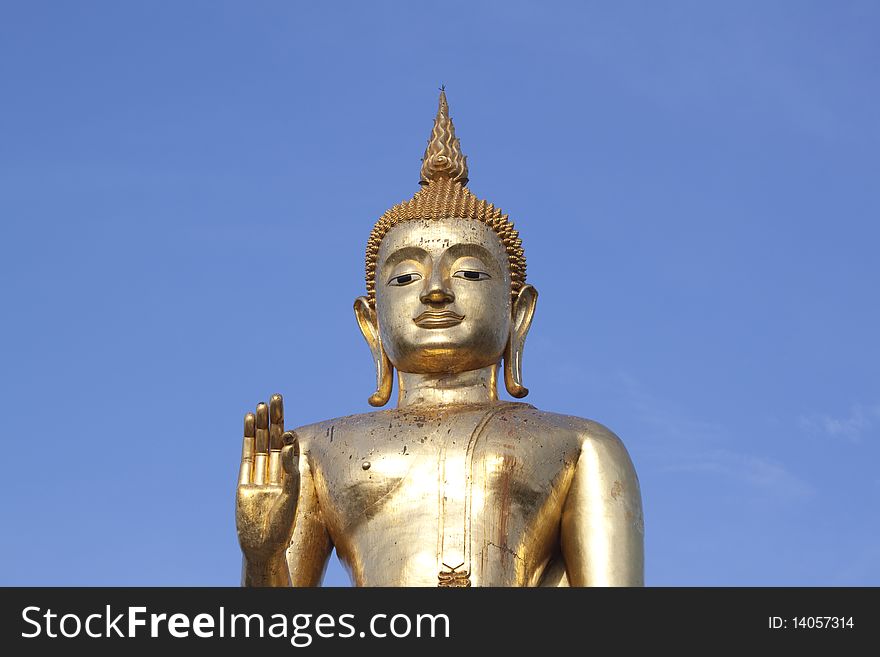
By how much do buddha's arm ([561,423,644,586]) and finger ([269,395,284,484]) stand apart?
211 centimetres

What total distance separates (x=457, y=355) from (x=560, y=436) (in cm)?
93

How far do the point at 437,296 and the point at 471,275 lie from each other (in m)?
0.34

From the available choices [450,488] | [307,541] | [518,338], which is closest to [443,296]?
[518,338]

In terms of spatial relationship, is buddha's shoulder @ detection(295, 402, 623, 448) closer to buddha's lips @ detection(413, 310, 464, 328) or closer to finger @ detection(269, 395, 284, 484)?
buddha's lips @ detection(413, 310, 464, 328)

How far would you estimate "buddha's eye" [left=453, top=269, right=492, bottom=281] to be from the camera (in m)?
15.5

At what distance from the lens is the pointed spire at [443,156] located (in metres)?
16.4

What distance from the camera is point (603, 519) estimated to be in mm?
14711

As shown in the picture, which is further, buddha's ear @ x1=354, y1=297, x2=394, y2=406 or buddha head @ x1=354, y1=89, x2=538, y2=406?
buddha's ear @ x1=354, y1=297, x2=394, y2=406

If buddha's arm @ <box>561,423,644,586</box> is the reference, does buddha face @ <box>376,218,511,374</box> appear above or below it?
above

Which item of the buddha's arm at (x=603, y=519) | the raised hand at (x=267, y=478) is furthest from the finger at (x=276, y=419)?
the buddha's arm at (x=603, y=519)

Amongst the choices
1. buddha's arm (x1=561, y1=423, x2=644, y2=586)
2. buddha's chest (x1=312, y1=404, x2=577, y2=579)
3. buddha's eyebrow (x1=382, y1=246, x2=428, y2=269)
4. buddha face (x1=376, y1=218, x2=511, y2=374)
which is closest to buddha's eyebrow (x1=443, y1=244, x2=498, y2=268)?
buddha face (x1=376, y1=218, x2=511, y2=374)

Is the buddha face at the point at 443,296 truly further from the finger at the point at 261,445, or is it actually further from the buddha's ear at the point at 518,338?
the finger at the point at 261,445
